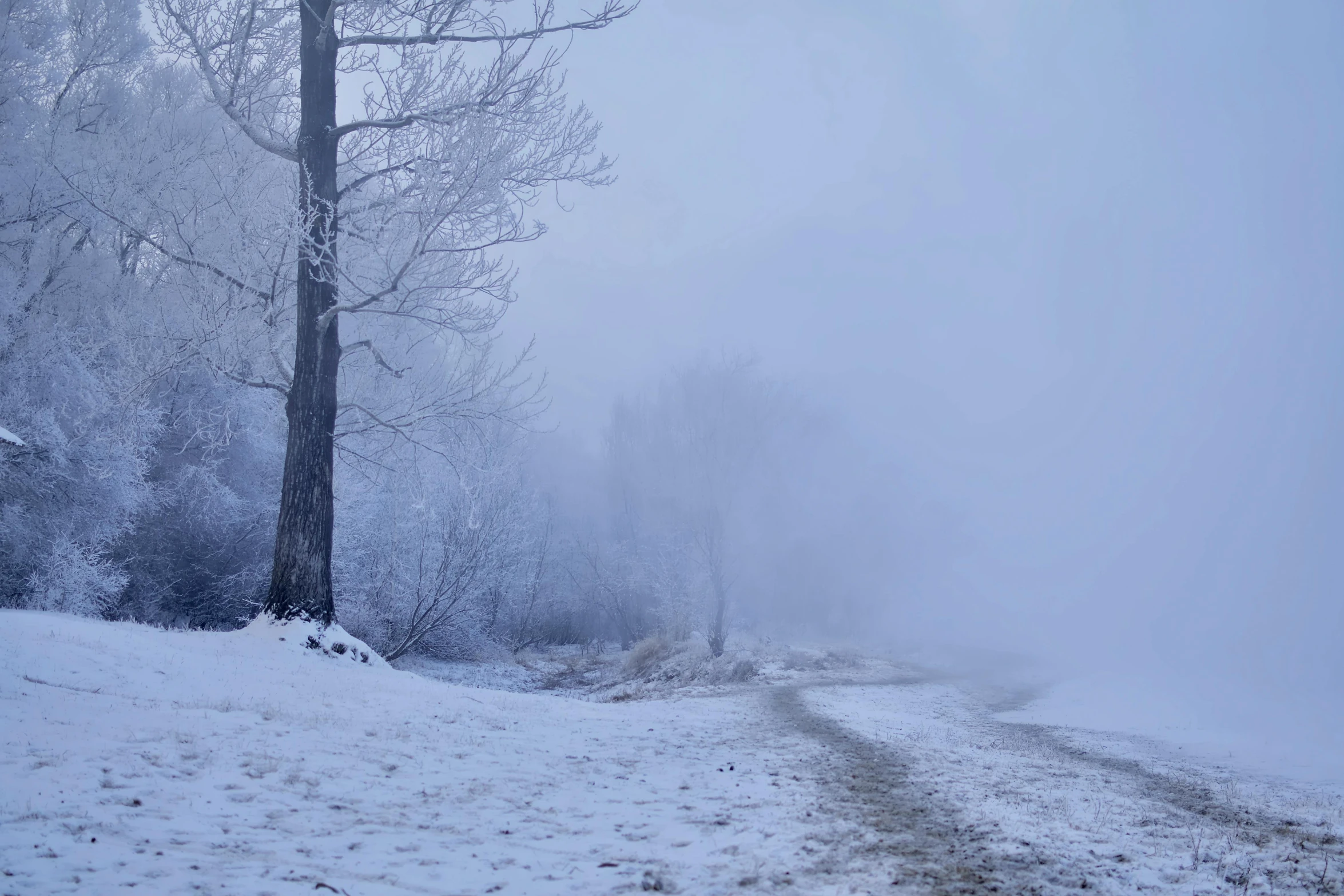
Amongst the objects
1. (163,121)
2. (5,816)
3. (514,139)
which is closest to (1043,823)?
(5,816)

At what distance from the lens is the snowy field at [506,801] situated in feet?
11.5

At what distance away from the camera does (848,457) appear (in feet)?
147

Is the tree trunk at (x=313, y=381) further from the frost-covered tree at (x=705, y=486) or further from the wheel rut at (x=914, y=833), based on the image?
the frost-covered tree at (x=705, y=486)

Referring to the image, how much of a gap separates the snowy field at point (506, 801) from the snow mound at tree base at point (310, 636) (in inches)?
7.0

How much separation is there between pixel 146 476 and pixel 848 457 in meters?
35.7

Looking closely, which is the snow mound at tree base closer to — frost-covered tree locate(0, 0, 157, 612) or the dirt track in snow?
frost-covered tree locate(0, 0, 157, 612)

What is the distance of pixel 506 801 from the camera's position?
4.81m

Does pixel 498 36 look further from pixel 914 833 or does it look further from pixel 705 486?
pixel 705 486

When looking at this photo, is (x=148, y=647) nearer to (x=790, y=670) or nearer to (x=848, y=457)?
(x=790, y=670)

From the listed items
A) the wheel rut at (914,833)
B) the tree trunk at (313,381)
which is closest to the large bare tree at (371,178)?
the tree trunk at (313,381)

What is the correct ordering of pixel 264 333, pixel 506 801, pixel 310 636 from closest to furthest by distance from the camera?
pixel 506 801
pixel 310 636
pixel 264 333

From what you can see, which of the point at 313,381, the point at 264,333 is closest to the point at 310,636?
the point at 313,381

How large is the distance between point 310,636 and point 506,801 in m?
5.64

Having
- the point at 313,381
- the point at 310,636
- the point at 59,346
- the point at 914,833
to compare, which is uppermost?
the point at 59,346
